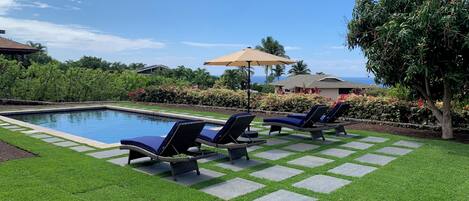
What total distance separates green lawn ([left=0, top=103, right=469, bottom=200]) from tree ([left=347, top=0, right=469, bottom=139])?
2.44 m

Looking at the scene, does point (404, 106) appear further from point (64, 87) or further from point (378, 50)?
point (64, 87)

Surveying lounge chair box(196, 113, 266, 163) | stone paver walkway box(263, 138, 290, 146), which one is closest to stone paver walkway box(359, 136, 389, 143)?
stone paver walkway box(263, 138, 290, 146)

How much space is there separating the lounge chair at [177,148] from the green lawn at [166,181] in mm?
307

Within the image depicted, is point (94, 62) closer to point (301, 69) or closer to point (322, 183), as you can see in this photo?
point (301, 69)

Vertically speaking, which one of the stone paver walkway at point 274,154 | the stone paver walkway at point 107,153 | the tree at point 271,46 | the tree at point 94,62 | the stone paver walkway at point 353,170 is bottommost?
the stone paver walkway at point 353,170

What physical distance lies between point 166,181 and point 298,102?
923cm

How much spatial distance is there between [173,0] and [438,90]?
1320 cm

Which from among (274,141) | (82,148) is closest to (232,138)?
(274,141)

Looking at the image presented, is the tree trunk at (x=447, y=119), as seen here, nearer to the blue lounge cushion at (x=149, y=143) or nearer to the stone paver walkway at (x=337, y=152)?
the stone paver walkway at (x=337, y=152)

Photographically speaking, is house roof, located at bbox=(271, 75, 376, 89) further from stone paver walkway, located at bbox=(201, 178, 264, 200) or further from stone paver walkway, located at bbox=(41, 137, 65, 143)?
stone paver walkway, located at bbox=(201, 178, 264, 200)

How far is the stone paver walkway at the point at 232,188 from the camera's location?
15.8ft

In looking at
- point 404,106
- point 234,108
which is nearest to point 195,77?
point 234,108

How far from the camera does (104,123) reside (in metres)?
13.8

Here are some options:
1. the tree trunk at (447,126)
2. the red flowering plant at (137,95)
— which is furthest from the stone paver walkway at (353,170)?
the red flowering plant at (137,95)
